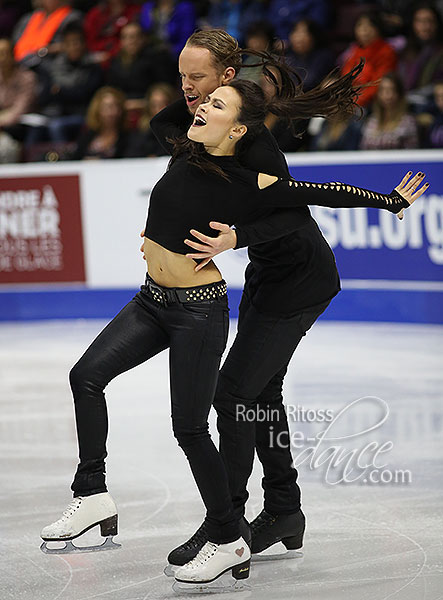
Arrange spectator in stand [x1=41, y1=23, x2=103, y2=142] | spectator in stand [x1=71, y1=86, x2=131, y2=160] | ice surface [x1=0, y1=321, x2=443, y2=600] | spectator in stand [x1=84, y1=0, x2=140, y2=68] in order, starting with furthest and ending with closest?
spectator in stand [x1=84, y1=0, x2=140, y2=68]
spectator in stand [x1=41, y1=23, x2=103, y2=142]
spectator in stand [x1=71, y1=86, x2=131, y2=160]
ice surface [x1=0, y1=321, x2=443, y2=600]

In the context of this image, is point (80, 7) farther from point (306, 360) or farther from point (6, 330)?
point (306, 360)

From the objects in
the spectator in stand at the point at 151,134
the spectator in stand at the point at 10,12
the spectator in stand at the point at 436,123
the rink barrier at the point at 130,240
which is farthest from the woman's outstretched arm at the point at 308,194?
the spectator in stand at the point at 10,12

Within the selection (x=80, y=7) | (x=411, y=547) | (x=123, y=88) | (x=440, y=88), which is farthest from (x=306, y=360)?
(x=80, y=7)

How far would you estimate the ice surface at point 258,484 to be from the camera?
3.24 m

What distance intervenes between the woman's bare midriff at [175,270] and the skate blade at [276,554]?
3.21 feet

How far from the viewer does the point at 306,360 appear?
6.68 metres

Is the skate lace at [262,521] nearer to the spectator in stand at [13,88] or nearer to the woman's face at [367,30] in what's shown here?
the woman's face at [367,30]

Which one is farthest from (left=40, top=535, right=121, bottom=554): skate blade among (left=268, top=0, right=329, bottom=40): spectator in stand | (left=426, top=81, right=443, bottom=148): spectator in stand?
(left=268, top=0, right=329, bottom=40): spectator in stand

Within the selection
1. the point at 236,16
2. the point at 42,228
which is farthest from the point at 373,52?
the point at 42,228

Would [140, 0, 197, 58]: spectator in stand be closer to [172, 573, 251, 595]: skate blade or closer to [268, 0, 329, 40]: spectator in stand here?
[268, 0, 329, 40]: spectator in stand

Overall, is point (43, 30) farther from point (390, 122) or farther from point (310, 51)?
point (390, 122)

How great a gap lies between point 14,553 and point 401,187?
175cm

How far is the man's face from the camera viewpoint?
10.5ft

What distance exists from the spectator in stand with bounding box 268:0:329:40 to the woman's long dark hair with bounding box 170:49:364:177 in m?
6.53
